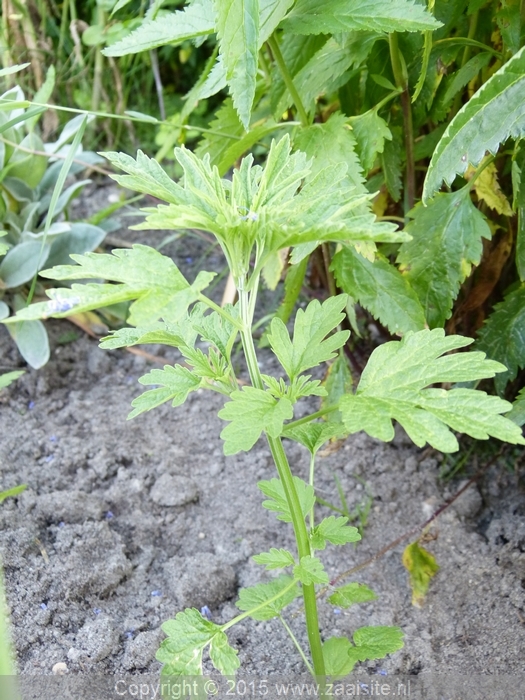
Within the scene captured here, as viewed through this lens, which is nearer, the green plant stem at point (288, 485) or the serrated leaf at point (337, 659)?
the green plant stem at point (288, 485)

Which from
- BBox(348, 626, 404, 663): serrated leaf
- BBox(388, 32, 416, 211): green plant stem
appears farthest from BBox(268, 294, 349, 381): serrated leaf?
BBox(388, 32, 416, 211): green plant stem

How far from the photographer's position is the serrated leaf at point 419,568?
45.1 inches

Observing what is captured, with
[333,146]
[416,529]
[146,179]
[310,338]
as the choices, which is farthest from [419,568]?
[146,179]

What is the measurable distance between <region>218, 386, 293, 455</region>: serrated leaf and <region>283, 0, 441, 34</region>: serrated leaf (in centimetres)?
49

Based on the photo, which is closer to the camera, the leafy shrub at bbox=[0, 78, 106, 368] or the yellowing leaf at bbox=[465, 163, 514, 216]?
the yellowing leaf at bbox=[465, 163, 514, 216]

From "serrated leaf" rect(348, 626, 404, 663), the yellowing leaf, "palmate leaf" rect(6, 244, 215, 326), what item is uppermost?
"palmate leaf" rect(6, 244, 215, 326)

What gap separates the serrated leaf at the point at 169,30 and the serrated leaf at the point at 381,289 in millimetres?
398

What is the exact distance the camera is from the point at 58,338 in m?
1.69

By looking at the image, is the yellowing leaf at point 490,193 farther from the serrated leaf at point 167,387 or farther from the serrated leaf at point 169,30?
the serrated leaf at point 167,387

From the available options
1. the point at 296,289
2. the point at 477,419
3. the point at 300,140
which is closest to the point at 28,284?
the point at 296,289

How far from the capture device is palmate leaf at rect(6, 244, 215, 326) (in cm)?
63

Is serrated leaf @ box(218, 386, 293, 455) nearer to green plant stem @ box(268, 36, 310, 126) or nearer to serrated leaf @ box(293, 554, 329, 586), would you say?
serrated leaf @ box(293, 554, 329, 586)

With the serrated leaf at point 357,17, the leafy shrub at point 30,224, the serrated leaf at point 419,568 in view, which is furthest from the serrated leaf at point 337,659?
the leafy shrub at point 30,224

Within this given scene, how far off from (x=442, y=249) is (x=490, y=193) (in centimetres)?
13
